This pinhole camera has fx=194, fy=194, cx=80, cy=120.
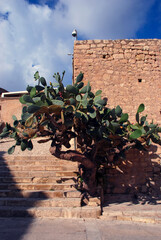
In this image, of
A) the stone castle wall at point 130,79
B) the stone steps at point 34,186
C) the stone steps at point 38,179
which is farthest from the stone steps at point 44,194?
the stone castle wall at point 130,79

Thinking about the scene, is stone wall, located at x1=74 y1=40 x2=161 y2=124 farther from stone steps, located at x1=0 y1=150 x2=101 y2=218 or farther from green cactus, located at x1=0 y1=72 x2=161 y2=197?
stone steps, located at x1=0 y1=150 x2=101 y2=218

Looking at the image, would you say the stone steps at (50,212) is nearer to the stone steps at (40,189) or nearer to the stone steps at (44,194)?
the stone steps at (40,189)

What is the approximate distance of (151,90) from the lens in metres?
6.02

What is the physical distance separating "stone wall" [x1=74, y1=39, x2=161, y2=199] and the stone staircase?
137 cm

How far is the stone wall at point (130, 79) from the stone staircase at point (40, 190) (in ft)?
4.49

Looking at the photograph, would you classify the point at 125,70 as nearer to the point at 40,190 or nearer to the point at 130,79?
the point at 130,79

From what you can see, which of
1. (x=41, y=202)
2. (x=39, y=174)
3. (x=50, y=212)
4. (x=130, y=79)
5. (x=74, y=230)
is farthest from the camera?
(x=130, y=79)

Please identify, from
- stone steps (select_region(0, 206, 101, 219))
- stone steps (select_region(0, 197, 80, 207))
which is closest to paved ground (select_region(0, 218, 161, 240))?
stone steps (select_region(0, 206, 101, 219))

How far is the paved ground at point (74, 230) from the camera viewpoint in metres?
2.97

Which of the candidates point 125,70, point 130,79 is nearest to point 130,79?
point 130,79

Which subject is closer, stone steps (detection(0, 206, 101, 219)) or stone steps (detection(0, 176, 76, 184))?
stone steps (detection(0, 206, 101, 219))

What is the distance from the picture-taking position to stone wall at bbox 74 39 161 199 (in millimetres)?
5496

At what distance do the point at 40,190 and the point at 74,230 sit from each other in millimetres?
1731

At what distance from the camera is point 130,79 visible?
6.03m
